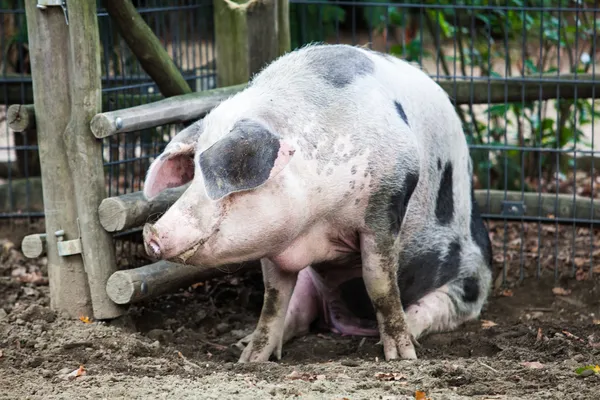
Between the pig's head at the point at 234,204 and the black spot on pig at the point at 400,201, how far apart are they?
521 mm

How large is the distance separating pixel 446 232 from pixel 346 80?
43.5 inches

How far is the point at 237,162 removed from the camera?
3.52 metres

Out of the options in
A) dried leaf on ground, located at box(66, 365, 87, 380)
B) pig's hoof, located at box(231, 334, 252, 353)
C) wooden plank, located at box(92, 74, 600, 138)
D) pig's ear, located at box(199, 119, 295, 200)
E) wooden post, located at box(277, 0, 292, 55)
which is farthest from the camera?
wooden post, located at box(277, 0, 292, 55)

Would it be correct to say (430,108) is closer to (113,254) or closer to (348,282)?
Result: (348,282)

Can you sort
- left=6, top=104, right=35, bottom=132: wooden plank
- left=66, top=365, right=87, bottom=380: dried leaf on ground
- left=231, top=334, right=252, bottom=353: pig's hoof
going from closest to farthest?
1. left=66, top=365, right=87, bottom=380: dried leaf on ground
2. left=6, top=104, right=35, bottom=132: wooden plank
3. left=231, top=334, right=252, bottom=353: pig's hoof

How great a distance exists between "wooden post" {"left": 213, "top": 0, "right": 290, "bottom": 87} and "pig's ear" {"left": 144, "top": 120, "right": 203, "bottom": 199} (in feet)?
4.76

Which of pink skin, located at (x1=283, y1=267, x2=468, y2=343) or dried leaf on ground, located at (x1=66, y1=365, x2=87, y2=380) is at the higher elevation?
dried leaf on ground, located at (x1=66, y1=365, x2=87, y2=380)

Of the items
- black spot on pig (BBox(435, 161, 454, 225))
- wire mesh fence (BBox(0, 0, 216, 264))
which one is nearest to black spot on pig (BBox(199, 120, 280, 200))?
black spot on pig (BBox(435, 161, 454, 225))

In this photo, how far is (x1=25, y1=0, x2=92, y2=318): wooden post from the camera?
433 centimetres

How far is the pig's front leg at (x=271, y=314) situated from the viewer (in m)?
4.41

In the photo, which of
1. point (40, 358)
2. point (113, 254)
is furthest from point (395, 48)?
point (40, 358)

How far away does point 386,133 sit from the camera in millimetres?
4137

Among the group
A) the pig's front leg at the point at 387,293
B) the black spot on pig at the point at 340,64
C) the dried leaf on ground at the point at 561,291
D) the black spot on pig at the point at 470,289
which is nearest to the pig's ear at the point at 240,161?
the black spot on pig at the point at 340,64

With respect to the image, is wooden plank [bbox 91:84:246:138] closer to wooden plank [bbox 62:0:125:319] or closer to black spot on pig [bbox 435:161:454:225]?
wooden plank [bbox 62:0:125:319]
